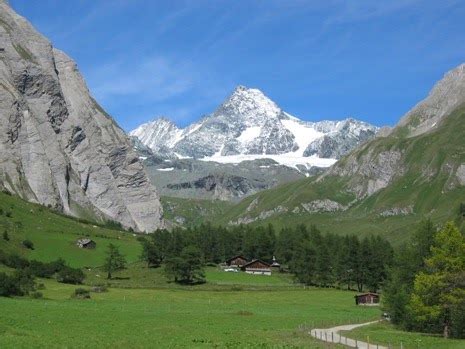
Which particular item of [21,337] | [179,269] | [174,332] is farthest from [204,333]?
[179,269]

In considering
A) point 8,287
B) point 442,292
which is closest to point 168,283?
point 8,287

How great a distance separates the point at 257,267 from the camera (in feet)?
593

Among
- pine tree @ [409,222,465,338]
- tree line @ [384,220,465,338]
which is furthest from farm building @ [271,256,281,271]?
pine tree @ [409,222,465,338]

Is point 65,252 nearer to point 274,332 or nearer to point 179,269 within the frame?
point 179,269

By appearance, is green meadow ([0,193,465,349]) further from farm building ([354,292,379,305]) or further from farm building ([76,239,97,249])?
farm building ([76,239,97,249])

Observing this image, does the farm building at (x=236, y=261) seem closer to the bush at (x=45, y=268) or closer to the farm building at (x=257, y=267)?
the farm building at (x=257, y=267)

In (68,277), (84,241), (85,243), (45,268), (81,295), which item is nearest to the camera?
(81,295)

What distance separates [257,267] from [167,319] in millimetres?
111144

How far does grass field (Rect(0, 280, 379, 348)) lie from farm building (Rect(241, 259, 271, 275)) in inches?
2222

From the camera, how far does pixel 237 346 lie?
154ft

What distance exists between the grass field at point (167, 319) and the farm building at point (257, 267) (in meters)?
56.4

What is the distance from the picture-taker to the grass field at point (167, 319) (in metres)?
48.3

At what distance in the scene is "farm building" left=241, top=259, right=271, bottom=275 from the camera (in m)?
180

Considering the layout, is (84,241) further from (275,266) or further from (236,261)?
(275,266)
